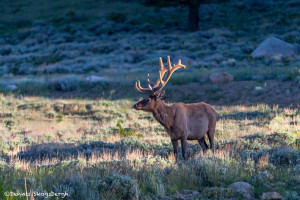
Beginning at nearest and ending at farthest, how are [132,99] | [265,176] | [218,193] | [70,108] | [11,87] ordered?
[218,193], [265,176], [70,108], [132,99], [11,87]

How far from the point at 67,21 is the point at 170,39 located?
732 inches

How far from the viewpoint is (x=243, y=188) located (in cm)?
684

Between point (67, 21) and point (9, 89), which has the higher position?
point (67, 21)

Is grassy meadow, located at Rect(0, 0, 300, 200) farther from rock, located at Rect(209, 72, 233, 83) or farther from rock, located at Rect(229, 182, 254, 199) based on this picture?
rock, located at Rect(209, 72, 233, 83)

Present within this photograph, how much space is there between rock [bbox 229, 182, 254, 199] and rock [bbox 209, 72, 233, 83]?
17.2 meters

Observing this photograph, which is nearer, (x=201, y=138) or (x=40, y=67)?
(x=201, y=138)

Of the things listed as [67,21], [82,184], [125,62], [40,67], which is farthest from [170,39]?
[82,184]

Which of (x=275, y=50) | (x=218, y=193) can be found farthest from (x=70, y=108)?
(x=275, y=50)

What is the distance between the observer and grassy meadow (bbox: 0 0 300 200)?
7.33 metres

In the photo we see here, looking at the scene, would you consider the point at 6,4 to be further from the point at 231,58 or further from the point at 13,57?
the point at 231,58

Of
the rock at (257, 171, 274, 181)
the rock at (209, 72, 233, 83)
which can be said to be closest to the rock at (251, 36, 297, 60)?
the rock at (209, 72, 233, 83)

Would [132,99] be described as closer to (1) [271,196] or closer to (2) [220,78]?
(2) [220,78]

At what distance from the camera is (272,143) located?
11391 mm

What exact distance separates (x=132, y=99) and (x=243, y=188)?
1610 cm
